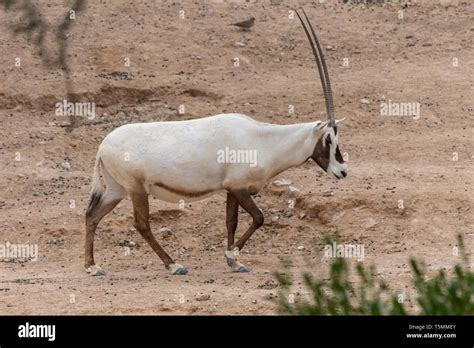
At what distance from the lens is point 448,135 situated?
14250 mm

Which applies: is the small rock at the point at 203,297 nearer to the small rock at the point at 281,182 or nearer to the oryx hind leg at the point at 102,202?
the oryx hind leg at the point at 102,202

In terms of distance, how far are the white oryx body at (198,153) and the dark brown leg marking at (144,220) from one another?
10 cm

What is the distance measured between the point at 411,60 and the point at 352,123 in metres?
2.65

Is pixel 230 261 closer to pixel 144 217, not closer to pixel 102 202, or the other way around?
pixel 144 217

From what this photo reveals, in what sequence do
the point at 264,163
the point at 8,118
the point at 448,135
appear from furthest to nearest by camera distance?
the point at 8,118 → the point at 448,135 → the point at 264,163

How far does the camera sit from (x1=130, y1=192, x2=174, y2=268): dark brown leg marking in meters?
10.8

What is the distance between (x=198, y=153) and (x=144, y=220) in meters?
0.78

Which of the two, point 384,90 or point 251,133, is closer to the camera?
point 251,133

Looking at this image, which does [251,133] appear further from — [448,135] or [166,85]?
[166,85]

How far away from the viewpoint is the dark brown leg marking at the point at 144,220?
1076cm

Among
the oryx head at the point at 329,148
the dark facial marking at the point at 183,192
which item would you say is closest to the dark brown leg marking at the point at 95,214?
the dark facial marking at the point at 183,192

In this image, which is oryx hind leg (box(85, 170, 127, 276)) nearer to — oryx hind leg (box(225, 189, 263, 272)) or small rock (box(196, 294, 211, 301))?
oryx hind leg (box(225, 189, 263, 272))
